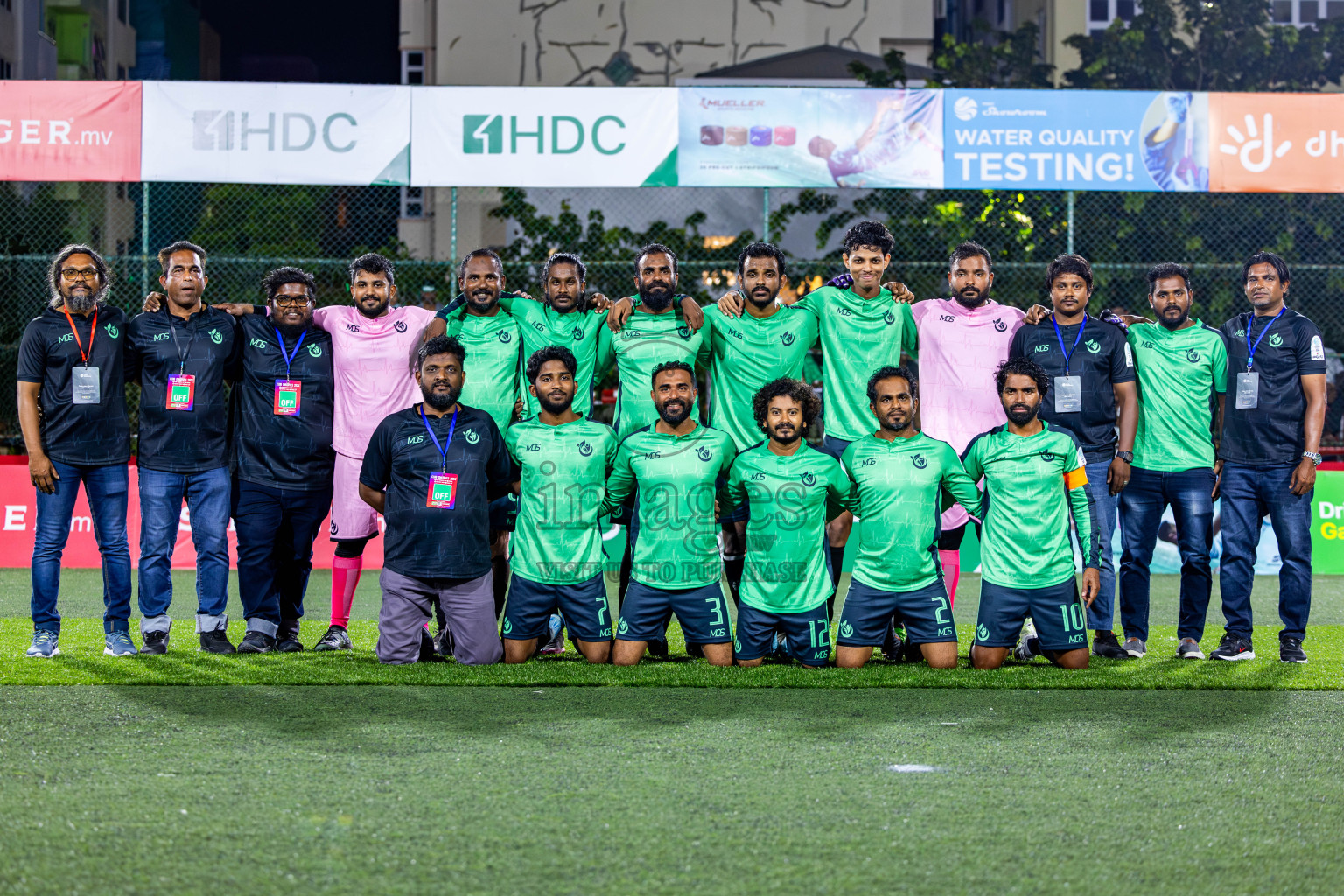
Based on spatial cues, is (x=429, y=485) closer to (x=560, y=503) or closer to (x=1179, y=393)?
(x=560, y=503)

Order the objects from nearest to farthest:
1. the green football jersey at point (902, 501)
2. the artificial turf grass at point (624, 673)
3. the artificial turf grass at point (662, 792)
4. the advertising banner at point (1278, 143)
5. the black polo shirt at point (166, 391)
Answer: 1. the artificial turf grass at point (662, 792)
2. the artificial turf grass at point (624, 673)
3. the green football jersey at point (902, 501)
4. the black polo shirt at point (166, 391)
5. the advertising banner at point (1278, 143)

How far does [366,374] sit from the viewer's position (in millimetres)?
6328

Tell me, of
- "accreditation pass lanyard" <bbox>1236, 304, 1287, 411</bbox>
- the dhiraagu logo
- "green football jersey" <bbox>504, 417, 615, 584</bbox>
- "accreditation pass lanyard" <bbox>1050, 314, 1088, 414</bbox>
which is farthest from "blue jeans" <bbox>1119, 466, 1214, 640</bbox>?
the dhiraagu logo

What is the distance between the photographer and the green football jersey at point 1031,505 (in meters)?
5.77

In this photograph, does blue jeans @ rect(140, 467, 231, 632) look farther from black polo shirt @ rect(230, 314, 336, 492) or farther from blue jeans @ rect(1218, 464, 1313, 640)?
blue jeans @ rect(1218, 464, 1313, 640)

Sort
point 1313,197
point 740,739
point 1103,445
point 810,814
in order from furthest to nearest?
point 1313,197 → point 1103,445 → point 740,739 → point 810,814

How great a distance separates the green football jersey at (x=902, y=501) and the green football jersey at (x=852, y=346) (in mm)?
403

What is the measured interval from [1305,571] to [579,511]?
334cm

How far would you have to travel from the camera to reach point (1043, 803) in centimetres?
351

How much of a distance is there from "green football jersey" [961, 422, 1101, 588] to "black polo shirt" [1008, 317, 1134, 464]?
0.38 metres

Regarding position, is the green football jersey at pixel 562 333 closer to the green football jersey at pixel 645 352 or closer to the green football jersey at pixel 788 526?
the green football jersey at pixel 645 352

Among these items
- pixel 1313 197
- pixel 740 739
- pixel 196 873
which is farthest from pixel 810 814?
pixel 1313 197

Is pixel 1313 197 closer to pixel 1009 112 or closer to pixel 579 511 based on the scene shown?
pixel 1009 112

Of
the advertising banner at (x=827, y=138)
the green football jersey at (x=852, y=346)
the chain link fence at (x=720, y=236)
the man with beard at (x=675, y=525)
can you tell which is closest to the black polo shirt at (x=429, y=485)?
the man with beard at (x=675, y=525)
